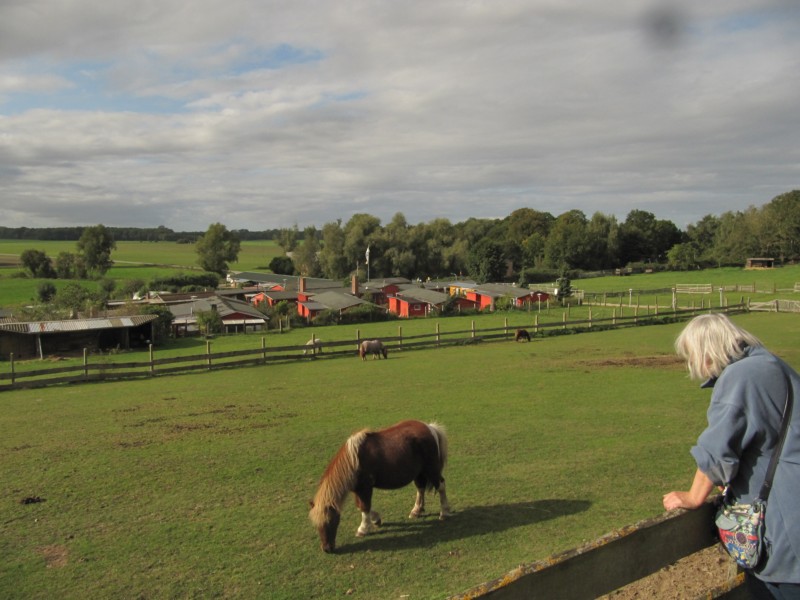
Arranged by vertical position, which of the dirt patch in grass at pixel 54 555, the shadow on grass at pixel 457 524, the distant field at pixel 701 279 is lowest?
the dirt patch in grass at pixel 54 555

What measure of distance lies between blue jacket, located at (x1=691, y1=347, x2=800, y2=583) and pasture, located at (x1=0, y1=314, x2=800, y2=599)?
4.01 meters

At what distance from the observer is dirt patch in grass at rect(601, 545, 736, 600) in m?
5.61

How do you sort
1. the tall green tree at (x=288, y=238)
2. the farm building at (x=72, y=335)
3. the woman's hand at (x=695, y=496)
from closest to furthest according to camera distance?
the woman's hand at (x=695, y=496)
the farm building at (x=72, y=335)
the tall green tree at (x=288, y=238)

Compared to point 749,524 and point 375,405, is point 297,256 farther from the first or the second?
point 749,524

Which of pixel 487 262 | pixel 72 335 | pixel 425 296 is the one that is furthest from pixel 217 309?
pixel 487 262

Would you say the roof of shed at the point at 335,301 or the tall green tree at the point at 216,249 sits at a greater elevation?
the tall green tree at the point at 216,249

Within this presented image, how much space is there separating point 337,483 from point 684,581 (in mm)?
3604

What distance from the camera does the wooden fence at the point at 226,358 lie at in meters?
21.9

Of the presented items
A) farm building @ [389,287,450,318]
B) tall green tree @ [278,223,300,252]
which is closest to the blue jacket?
farm building @ [389,287,450,318]

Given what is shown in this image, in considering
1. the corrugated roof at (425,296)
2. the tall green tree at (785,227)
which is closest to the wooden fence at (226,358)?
the corrugated roof at (425,296)

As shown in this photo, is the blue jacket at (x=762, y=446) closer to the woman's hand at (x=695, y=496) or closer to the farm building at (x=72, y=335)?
the woman's hand at (x=695, y=496)

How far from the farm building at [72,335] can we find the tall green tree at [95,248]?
262ft

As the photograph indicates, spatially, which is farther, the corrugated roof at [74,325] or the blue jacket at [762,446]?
the corrugated roof at [74,325]

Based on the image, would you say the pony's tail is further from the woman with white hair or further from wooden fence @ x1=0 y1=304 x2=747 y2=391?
wooden fence @ x1=0 y1=304 x2=747 y2=391
